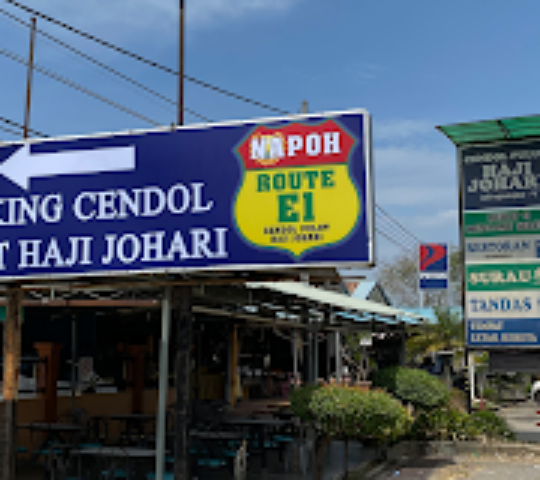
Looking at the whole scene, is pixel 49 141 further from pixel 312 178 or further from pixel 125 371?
pixel 125 371

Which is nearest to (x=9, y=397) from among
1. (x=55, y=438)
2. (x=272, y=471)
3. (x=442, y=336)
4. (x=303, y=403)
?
(x=55, y=438)

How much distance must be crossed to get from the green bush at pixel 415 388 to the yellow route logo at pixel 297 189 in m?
7.50

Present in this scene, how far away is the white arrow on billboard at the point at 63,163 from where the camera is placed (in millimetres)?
9055

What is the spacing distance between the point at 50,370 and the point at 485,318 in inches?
361

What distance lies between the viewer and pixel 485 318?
15227 mm

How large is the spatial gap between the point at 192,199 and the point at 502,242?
29.4ft

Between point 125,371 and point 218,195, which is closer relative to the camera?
point 218,195

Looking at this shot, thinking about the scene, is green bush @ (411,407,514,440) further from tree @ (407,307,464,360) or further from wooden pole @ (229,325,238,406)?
tree @ (407,307,464,360)

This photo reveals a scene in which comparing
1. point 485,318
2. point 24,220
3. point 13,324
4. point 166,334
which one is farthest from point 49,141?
point 485,318

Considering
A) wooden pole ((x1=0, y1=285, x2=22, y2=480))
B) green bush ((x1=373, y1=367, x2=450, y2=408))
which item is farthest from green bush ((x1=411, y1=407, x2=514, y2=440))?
wooden pole ((x1=0, y1=285, x2=22, y2=480))

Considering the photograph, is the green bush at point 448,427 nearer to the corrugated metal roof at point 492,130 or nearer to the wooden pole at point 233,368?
the corrugated metal roof at point 492,130

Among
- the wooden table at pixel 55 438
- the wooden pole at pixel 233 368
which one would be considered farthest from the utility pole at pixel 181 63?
the wooden pole at pixel 233 368

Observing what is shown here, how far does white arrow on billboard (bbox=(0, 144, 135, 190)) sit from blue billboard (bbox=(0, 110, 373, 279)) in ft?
0.04

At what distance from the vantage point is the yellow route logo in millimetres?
8172
